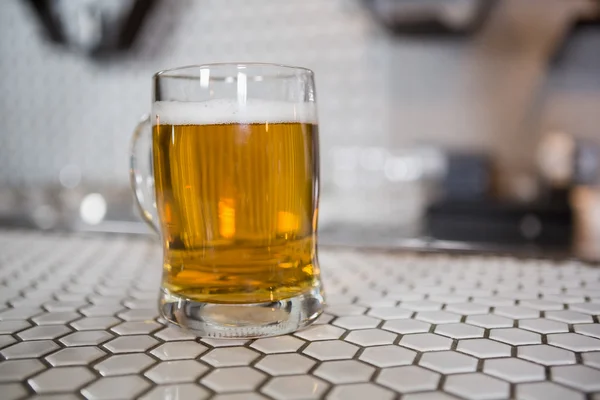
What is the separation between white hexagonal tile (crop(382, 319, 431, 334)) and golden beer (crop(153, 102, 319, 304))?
8cm

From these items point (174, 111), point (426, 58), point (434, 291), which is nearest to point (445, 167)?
point (426, 58)

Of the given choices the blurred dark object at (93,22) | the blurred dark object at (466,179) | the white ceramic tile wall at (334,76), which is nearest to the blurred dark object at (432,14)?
the white ceramic tile wall at (334,76)

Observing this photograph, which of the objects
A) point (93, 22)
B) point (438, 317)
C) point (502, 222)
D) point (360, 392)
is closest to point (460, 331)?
point (438, 317)

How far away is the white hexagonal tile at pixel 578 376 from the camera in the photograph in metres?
0.33

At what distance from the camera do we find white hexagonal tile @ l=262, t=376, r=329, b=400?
328 mm

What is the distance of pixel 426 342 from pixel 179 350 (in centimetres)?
17

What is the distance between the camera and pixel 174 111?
48cm

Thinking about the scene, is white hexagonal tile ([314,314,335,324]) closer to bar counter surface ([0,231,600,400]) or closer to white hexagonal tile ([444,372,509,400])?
bar counter surface ([0,231,600,400])

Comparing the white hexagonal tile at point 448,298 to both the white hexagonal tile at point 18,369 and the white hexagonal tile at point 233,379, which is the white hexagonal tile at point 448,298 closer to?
the white hexagonal tile at point 233,379

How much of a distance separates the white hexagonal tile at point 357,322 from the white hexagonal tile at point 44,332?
213 mm

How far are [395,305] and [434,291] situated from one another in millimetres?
63

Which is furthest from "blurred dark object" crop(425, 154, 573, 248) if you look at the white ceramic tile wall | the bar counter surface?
the bar counter surface

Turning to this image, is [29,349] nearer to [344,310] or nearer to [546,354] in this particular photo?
[344,310]

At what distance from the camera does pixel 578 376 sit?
13.7 inches
